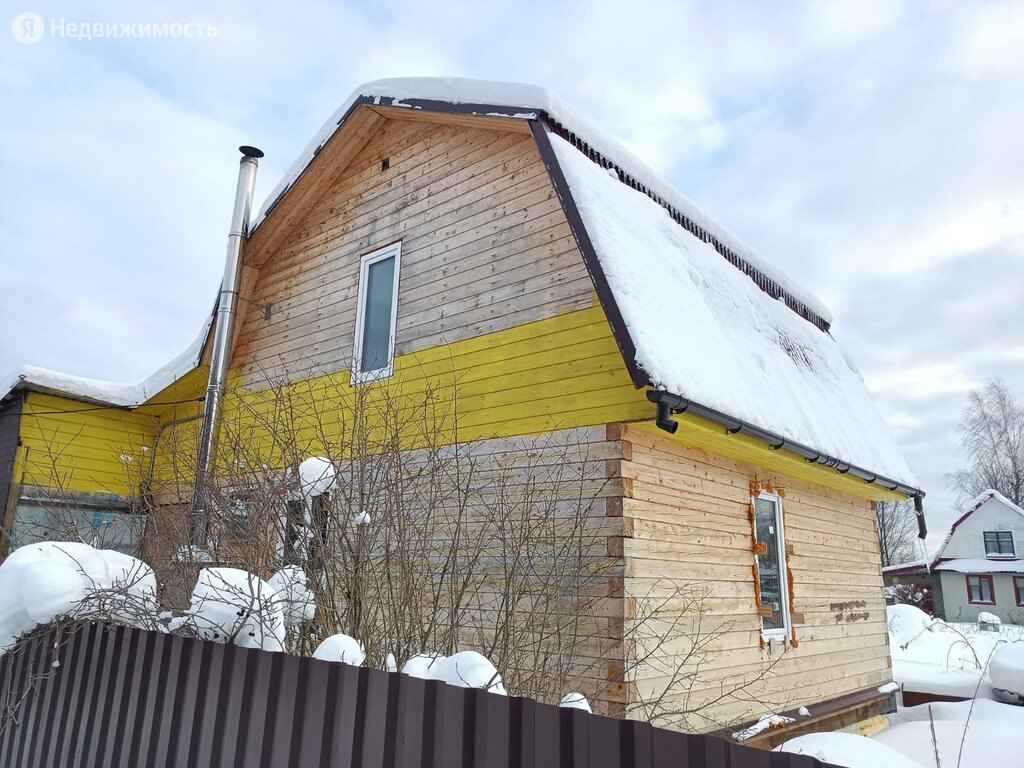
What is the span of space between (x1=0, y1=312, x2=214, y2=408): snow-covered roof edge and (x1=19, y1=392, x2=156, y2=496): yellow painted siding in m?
0.26

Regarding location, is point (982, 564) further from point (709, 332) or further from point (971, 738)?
point (709, 332)

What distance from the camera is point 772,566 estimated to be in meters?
7.34

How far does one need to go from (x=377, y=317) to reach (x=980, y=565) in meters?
36.5

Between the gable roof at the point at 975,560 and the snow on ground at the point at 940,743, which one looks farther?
the gable roof at the point at 975,560

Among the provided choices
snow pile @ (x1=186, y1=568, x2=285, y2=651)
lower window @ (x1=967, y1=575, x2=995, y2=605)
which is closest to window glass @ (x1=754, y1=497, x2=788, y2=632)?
snow pile @ (x1=186, y1=568, x2=285, y2=651)

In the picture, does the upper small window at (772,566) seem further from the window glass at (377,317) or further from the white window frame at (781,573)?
the window glass at (377,317)

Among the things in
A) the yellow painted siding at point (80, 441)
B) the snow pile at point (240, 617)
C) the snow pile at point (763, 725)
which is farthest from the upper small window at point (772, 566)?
the yellow painted siding at point (80, 441)

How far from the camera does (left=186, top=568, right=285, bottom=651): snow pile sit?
349cm

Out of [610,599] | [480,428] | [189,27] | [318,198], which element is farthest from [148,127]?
[610,599]

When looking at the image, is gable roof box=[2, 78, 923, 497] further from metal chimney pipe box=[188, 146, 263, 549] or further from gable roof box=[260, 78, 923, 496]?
metal chimney pipe box=[188, 146, 263, 549]

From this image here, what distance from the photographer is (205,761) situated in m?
3.18

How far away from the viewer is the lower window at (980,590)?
33375mm

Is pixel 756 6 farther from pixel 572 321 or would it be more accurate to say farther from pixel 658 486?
pixel 658 486

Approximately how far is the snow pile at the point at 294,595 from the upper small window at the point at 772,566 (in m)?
4.66
